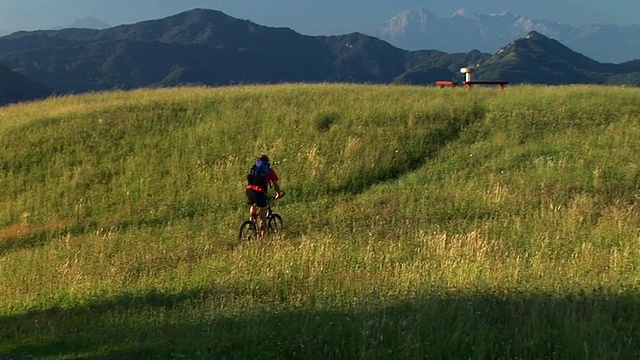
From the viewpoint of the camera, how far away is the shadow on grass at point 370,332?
627cm

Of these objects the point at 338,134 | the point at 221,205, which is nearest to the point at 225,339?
the point at 221,205

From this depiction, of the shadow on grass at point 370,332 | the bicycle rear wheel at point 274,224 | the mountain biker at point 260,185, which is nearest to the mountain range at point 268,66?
the bicycle rear wheel at point 274,224

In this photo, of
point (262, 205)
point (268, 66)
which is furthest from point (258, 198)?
point (268, 66)

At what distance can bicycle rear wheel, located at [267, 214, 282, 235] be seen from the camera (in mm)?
14094

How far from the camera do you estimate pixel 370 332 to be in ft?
21.8

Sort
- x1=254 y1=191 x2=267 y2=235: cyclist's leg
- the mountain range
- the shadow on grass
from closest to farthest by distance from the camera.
A: 1. the shadow on grass
2. x1=254 y1=191 x2=267 y2=235: cyclist's leg
3. the mountain range

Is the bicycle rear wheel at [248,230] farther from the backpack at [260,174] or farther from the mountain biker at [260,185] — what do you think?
the backpack at [260,174]

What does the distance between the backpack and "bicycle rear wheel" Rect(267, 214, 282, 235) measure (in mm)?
726

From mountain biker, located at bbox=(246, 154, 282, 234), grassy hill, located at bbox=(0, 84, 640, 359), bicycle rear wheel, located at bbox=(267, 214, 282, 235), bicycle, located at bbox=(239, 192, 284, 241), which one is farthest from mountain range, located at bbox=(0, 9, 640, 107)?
mountain biker, located at bbox=(246, 154, 282, 234)

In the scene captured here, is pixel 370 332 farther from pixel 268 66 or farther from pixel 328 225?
pixel 268 66

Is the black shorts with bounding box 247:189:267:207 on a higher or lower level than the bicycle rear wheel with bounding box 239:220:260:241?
higher

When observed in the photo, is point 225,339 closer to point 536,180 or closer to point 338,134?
point 536,180

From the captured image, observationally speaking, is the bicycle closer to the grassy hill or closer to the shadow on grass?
the grassy hill

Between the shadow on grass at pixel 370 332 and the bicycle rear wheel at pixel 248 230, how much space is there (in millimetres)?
5279
